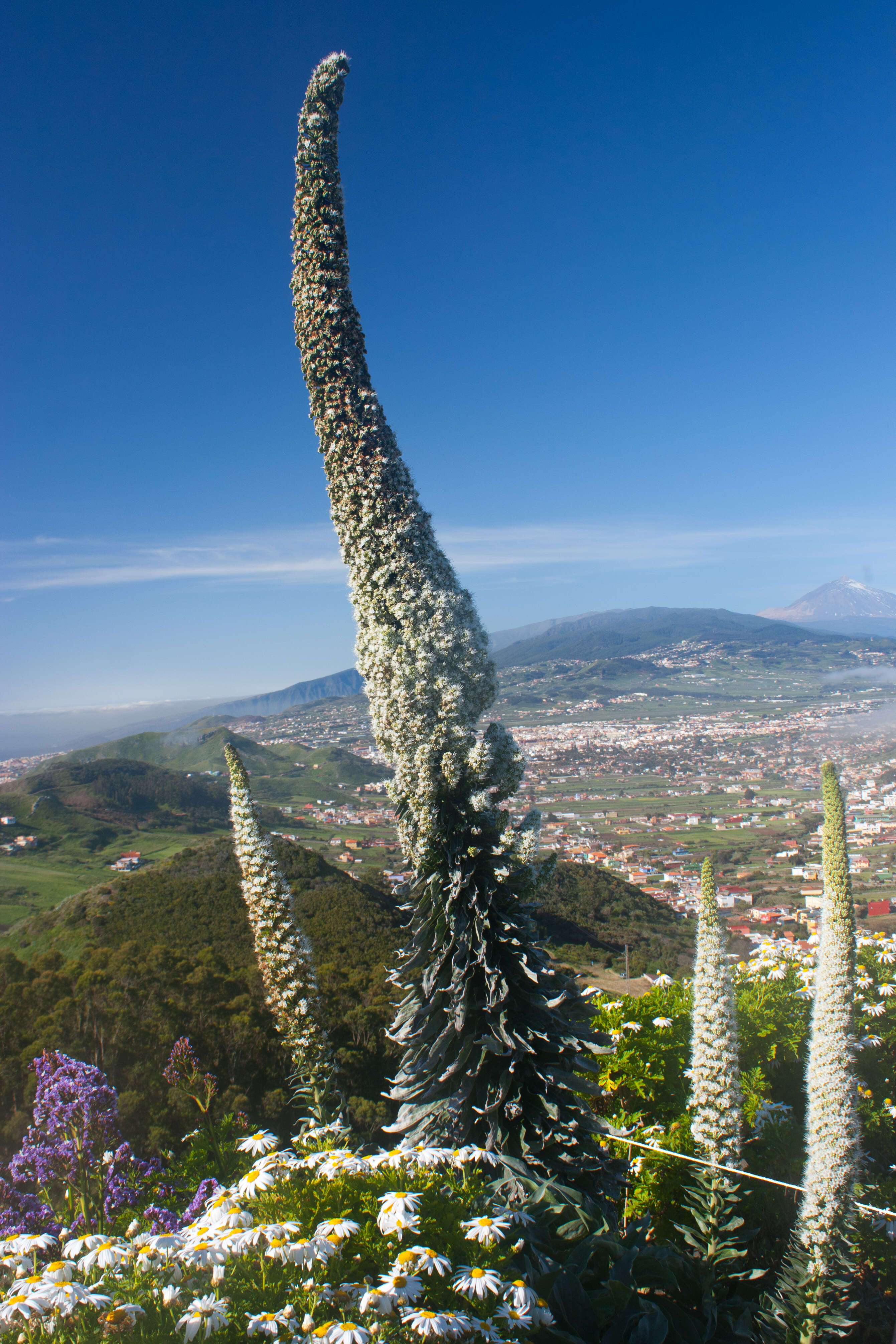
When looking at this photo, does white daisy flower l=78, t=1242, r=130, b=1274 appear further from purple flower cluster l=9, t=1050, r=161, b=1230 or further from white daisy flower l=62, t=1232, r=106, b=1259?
purple flower cluster l=9, t=1050, r=161, b=1230

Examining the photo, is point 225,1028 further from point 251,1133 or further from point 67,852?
point 67,852

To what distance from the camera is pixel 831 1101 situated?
12.7 ft

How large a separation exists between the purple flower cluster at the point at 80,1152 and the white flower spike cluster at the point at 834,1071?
13.2ft

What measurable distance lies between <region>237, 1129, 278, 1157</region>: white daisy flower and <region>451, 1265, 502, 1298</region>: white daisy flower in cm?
181

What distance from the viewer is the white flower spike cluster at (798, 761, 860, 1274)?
12.4 ft

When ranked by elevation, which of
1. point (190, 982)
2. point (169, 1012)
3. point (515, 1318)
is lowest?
point (190, 982)

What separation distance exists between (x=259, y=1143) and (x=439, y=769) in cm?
235

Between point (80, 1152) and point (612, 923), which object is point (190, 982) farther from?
point (612, 923)

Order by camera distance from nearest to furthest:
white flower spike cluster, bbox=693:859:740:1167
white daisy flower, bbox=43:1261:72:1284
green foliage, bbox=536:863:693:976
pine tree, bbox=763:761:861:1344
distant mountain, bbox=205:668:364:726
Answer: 1. white daisy flower, bbox=43:1261:72:1284
2. pine tree, bbox=763:761:861:1344
3. white flower spike cluster, bbox=693:859:740:1167
4. green foliage, bbox=536:863:693:976
5. distant mountain, bbox=205:668:364:726

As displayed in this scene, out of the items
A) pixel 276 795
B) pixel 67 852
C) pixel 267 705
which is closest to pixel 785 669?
pixel 276 795

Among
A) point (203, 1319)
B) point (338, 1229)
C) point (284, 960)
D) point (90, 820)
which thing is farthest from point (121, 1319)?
point (90, 820)

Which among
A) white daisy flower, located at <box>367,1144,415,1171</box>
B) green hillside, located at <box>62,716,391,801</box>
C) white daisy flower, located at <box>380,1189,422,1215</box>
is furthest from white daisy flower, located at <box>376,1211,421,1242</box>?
green hillside, located at <box>62,716,391,801</box>

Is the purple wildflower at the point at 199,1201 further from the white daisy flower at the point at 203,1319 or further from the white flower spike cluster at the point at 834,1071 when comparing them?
the white flower spike cluster at the point at 834,1071

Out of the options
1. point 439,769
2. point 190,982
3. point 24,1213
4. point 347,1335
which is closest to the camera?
point 347,1335
